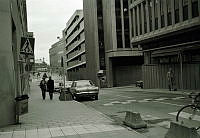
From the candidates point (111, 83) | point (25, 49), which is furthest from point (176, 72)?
point (111, 83)

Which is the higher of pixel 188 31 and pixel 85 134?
pixel 188 31

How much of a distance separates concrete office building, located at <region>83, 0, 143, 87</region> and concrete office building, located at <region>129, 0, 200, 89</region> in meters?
18.3

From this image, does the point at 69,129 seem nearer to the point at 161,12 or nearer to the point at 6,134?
the point at 6,134

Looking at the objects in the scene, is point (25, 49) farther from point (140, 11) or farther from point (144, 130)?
point (140, 11)

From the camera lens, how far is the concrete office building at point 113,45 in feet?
199

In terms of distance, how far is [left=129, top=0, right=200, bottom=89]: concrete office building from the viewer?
28261 millimetres

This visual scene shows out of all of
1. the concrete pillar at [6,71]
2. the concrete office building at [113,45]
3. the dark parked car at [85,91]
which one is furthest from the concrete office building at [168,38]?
the concrete office building at [113,45]

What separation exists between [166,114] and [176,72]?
18.8m

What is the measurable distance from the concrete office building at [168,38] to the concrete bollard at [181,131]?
64.7ft

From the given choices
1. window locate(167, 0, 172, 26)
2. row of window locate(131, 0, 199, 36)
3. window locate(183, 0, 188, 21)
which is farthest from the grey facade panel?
window locate(183, 0, 188, 21)

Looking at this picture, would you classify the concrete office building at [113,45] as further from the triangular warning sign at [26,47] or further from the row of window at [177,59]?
the triangular warning sign at [26,47]

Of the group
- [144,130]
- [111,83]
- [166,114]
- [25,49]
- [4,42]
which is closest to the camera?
[144,130]

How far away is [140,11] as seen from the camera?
132ft

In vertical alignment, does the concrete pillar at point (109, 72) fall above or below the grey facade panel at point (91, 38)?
below
